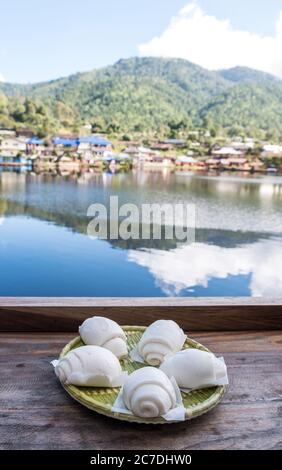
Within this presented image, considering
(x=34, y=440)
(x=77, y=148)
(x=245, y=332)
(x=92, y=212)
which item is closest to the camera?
(x=34, y=440)

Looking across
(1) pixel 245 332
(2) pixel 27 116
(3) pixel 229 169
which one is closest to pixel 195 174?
(3) pixel 229 169

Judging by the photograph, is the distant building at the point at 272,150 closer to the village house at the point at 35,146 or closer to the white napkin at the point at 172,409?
the village house at the point at 35,146

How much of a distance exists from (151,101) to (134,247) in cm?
1522

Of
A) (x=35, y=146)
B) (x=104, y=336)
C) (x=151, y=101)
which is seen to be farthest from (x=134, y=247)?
(x=151, y=101)

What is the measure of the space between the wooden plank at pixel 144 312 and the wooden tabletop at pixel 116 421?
103mm

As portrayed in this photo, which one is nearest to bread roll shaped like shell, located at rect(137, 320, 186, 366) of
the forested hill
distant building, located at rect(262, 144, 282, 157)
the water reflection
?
the water reflection

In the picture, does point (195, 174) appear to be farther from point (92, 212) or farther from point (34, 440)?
point (34, 440)

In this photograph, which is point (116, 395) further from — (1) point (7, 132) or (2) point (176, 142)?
(2) point (176, 142)

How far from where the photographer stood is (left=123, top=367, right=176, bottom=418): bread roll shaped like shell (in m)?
0.55

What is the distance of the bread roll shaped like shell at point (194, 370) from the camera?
0.62 meters

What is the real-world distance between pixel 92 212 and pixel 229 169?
405 inches

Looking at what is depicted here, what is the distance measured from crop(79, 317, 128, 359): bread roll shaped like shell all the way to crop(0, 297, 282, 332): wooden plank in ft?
0.64

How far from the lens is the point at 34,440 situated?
1.82 ft

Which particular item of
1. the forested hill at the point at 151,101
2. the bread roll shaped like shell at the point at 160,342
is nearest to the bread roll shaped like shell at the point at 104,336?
the bread roll shaped like shell at the point at 160,342
